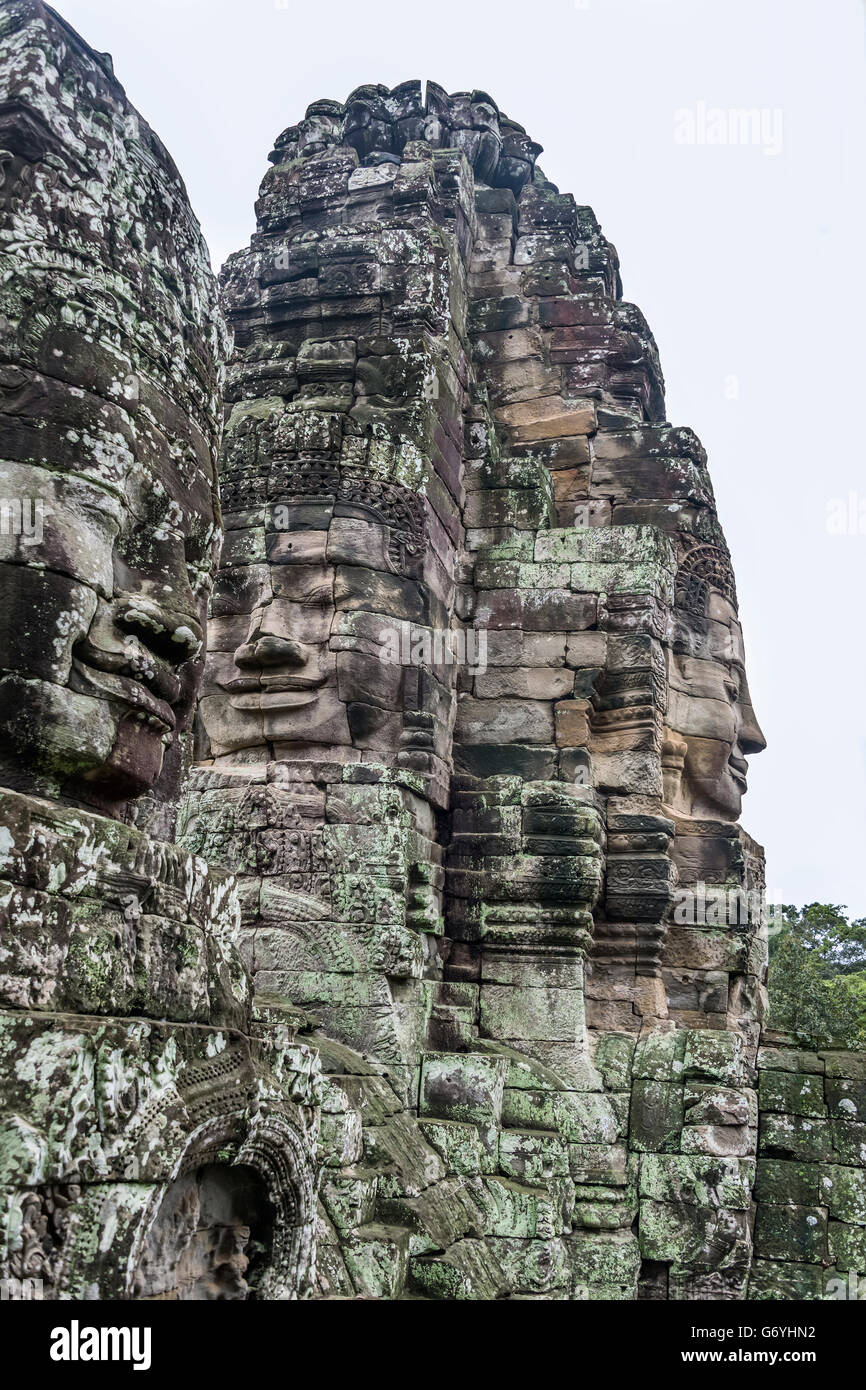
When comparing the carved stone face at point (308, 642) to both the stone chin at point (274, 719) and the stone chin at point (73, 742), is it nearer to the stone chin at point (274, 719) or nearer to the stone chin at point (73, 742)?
the stone chin at point (274, 719)

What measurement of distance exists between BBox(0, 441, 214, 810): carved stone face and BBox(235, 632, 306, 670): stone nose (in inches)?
171

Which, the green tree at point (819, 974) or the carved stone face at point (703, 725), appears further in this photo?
the green tree at point (819, 974)

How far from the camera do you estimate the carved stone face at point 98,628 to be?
3.63 m

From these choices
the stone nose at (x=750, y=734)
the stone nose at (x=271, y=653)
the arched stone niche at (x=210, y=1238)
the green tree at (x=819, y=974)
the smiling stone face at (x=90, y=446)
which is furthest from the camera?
the green tree at (x=819, y=974)

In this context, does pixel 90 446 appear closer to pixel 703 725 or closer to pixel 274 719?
pixel 274 719

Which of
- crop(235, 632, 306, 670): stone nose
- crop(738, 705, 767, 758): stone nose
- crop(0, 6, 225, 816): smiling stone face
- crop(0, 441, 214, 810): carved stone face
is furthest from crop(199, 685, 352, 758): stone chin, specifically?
crop(0, 441, 214, 810): carved stone face

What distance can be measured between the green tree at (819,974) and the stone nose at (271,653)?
13029 millimetres

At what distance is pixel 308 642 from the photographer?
29.2 feet

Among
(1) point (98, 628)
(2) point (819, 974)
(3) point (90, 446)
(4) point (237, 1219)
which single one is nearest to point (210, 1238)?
(4) point (237, 1219)

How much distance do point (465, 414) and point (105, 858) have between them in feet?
25.8

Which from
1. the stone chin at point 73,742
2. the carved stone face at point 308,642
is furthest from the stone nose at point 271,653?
the stone chin at point 73,742

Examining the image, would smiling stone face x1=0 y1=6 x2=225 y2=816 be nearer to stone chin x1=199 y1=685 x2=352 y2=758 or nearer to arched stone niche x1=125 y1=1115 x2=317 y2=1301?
arched stone niche x1=125 y1=1115 x2=317 y2=1301

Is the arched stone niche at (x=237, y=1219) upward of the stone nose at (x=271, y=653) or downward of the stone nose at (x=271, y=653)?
downward
